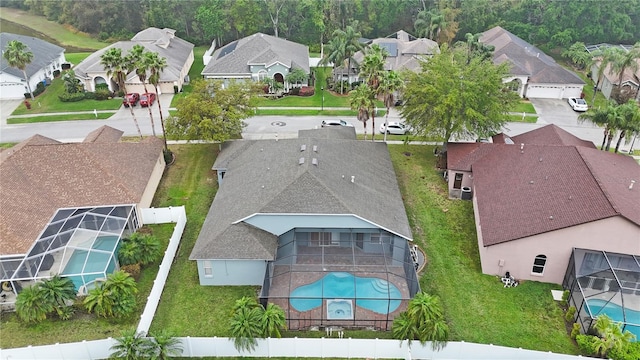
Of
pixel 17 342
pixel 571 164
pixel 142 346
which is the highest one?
pixel 571 164

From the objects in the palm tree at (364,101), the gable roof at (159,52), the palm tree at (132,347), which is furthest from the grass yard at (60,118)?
the palm tree at (132,347)

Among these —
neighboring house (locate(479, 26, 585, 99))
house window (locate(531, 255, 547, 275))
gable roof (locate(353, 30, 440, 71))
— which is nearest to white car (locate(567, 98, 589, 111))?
neighboring house (locate(479, 26, 585, 99))

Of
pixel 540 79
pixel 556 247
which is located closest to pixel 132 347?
pixel 556 247

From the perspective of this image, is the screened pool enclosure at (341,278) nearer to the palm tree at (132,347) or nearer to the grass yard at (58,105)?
the palm tree at (132,347)

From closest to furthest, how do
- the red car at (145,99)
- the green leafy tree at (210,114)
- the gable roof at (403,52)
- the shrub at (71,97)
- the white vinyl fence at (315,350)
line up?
the white vinyl fence at (315,350) < the green leafy tree at (210,114) < the red car at (145,99) < the shrub at (71,97) < the gable roof at (403,52)

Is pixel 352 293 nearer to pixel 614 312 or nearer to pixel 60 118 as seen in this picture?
pixel 614 312

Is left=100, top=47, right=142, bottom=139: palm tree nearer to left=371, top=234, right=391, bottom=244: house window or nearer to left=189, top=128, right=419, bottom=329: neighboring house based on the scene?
left=189, top=128, right=419, bottom=329: neighboring house

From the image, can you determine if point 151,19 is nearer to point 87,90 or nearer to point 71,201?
point 87,90

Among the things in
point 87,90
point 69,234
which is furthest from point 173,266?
point 87,90
